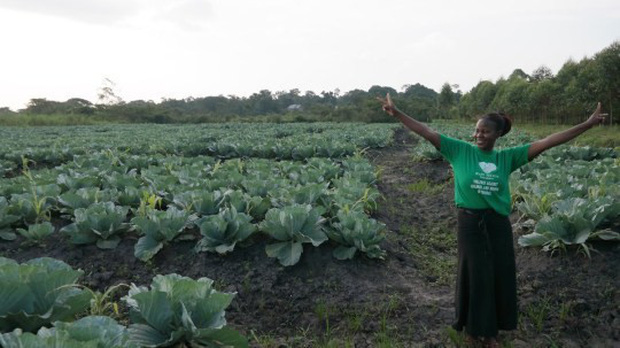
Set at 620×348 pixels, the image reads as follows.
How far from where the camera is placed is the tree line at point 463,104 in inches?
974

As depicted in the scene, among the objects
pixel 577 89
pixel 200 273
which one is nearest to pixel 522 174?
pixel 200 273

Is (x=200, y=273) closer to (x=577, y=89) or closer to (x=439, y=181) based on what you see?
(x=439, y=181)

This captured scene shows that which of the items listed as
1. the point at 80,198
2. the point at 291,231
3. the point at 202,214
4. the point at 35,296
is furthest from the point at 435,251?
the point at 35,296

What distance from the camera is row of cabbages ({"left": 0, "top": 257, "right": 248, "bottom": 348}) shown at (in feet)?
6.92

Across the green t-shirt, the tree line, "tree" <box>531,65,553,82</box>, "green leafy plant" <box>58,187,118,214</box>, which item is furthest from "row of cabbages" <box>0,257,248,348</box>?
"tree" <box>531,65,553,82</box>

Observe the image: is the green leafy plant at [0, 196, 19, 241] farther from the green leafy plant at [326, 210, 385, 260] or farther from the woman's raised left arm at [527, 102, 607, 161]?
the woman's raised left arm at [527, 102, 607, 161]

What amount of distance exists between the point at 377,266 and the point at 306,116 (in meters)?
41.6

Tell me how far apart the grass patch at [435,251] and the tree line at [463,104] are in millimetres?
7040

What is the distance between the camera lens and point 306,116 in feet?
149

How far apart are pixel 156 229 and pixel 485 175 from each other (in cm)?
271

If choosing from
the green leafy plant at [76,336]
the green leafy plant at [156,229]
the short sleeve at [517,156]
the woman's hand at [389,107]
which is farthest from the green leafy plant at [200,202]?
the short sleeve at [517,156]

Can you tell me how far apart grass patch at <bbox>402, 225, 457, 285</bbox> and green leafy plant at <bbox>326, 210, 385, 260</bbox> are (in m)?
0.62

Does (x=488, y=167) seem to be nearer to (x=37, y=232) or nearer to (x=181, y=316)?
(x=181, y=316)

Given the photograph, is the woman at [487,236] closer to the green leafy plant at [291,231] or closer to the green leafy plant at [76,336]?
the green leafy plant at [291,231]
